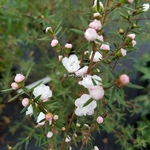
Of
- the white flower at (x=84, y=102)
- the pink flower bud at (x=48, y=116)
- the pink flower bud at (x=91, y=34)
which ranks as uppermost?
the pink flower bud at (x=91, y=34)

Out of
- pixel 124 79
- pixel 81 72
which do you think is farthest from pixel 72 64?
pixel 124 79

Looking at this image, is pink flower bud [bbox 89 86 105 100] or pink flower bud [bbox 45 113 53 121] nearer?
pink flower bud [bbox 89 86 105 100]

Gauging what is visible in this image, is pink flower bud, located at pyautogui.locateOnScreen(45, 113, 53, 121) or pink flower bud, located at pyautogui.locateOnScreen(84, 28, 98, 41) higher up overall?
pink flower bud, located at pyautogui.locateOnScreen(84, 28, 98, 41)

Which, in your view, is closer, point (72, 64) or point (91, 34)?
point (91, 34)

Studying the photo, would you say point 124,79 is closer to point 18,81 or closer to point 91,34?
point 91,34

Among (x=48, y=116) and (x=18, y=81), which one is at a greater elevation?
(x=18, y=81)

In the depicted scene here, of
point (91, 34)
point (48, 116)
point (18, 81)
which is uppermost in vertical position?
point (91, 34)

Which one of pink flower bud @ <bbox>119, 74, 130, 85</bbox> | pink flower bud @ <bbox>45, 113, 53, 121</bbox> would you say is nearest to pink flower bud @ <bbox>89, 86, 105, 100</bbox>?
pink flower bud @ <bbox>119, 74, 130, 85</bbox>

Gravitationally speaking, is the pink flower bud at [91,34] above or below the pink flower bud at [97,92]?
above

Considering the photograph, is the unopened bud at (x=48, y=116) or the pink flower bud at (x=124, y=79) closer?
the pink flower bud at (x=124, y=79)

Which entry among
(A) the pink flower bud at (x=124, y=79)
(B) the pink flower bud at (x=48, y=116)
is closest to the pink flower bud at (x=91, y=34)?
(A) the pink flower bud at (x=124, y=79)

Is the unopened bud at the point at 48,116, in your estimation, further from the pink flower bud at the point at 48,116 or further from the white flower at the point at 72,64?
the white flower at the point at 72,64

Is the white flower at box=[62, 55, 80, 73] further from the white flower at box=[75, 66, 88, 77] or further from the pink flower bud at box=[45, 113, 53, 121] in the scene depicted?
the pink flower bud at box=[45, 113, 53, 121]
